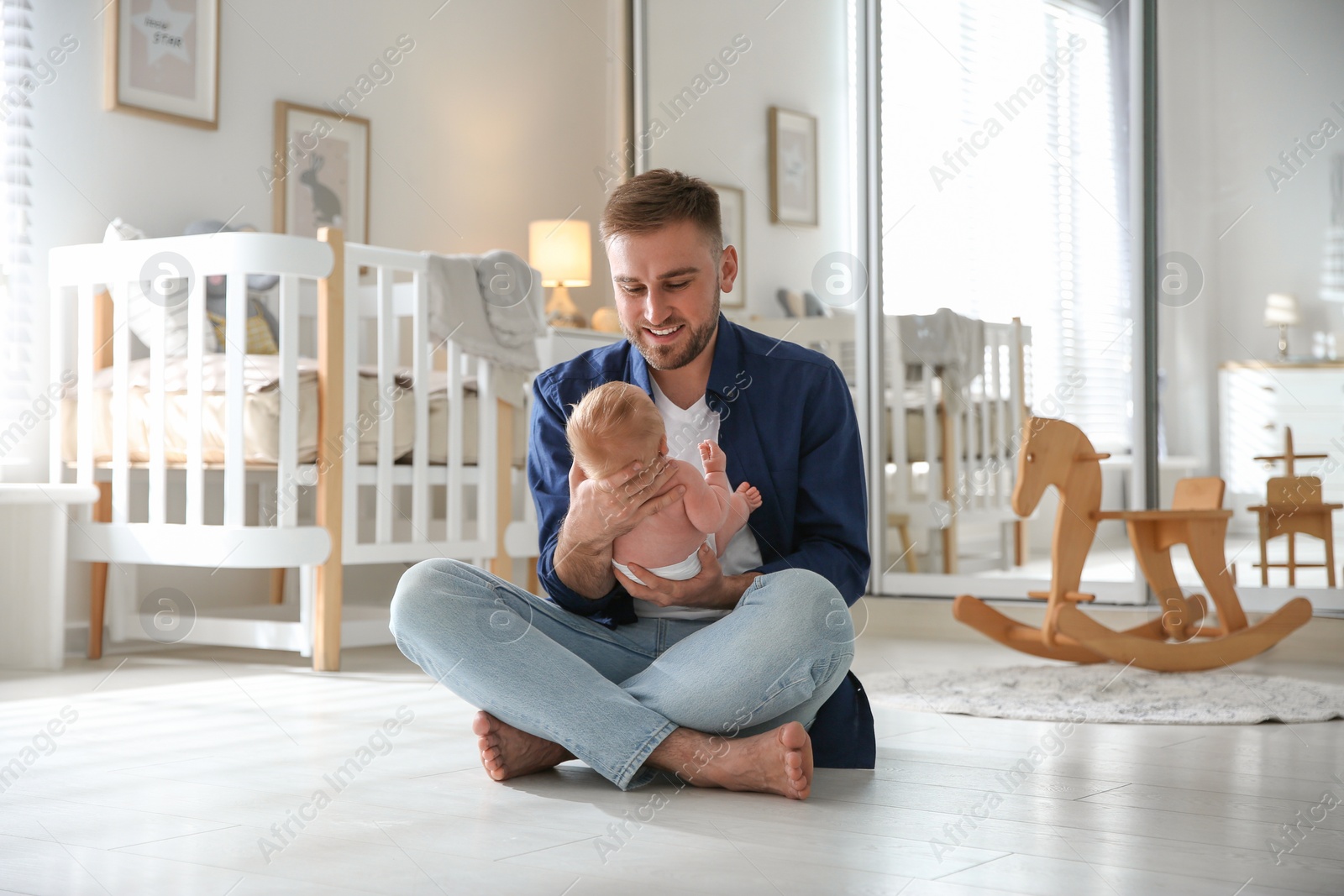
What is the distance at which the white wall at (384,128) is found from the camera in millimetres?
3078

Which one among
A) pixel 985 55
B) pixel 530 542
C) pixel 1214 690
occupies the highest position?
pixel 985 55

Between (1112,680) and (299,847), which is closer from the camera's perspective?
(299,847)

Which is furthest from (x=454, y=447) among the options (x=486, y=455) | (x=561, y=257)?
(x=561, y=257)

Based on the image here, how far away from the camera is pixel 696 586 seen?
4.95ft

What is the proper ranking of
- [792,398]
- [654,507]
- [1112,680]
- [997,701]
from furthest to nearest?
[1112,680]
[997,701]
[792,398]
[654,507]

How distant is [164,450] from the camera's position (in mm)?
2754

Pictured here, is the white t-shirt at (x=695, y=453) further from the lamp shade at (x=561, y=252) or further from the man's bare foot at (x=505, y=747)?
the lamp shade at (x=561, y=252)

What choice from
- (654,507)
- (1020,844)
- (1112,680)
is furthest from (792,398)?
(1112,680)

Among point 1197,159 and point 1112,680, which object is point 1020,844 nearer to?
point 1112,680

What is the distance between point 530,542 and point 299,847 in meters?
1.95

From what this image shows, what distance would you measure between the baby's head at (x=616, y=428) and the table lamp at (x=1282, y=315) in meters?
2.07

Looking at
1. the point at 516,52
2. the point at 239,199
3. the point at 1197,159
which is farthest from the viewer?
the point at 516,52

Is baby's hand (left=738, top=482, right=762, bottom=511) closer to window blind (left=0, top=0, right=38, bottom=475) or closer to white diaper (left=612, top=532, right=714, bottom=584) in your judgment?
white diaper (left=612, top=532, right=714, bottom=584)

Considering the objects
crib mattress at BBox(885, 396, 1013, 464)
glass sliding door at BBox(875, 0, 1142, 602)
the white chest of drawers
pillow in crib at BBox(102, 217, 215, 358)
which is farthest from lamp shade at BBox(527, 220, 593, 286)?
pillow in crib at BBox(102, 217, 215, 358)
